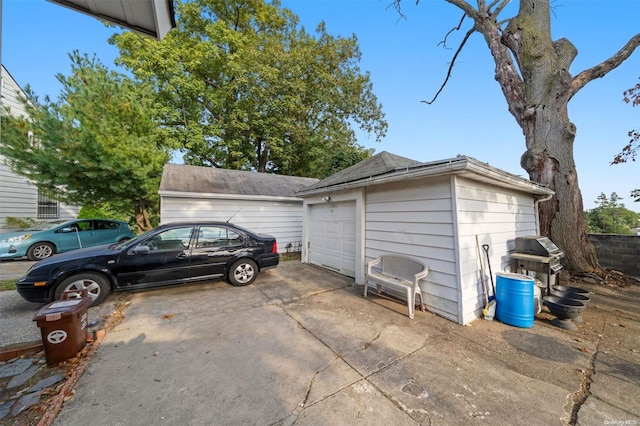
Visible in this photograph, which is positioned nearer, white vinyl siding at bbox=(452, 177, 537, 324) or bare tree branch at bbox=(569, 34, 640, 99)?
white vinyl siding at bbox=(452, 177, 537, 324)

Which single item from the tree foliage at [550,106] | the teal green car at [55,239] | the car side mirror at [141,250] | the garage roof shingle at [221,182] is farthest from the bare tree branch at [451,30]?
the teal green car at [55,239]

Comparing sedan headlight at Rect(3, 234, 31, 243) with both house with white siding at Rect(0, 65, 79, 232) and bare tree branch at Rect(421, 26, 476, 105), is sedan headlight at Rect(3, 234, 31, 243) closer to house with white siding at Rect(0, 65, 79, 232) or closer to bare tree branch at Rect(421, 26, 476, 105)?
house with white siding at Rect(0, 65, 79, 232)

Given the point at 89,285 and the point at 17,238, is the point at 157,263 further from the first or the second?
the point at 17,238

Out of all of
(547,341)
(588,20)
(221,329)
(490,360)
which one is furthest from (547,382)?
(588,20)

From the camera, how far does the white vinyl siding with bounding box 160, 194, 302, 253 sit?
26.9 feet

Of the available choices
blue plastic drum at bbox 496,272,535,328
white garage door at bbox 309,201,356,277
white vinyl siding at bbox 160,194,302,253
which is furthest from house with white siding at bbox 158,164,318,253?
blue plastic drum at bbox 496,272,535,328

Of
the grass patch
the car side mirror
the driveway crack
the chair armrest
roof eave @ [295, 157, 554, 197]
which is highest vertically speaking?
roof eave @ [295, 157, 554, 197]

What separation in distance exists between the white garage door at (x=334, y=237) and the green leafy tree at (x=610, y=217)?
18653 mm

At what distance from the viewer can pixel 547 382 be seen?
269 centimetres

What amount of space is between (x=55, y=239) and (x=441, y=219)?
37.8 ft

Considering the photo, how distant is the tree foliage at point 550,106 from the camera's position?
22.0 feet

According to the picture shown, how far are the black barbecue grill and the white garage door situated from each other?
11.6 ft

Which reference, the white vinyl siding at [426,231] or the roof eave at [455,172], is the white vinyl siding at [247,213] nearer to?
the roof eave at [455,172]

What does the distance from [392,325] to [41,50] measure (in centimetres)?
1126
